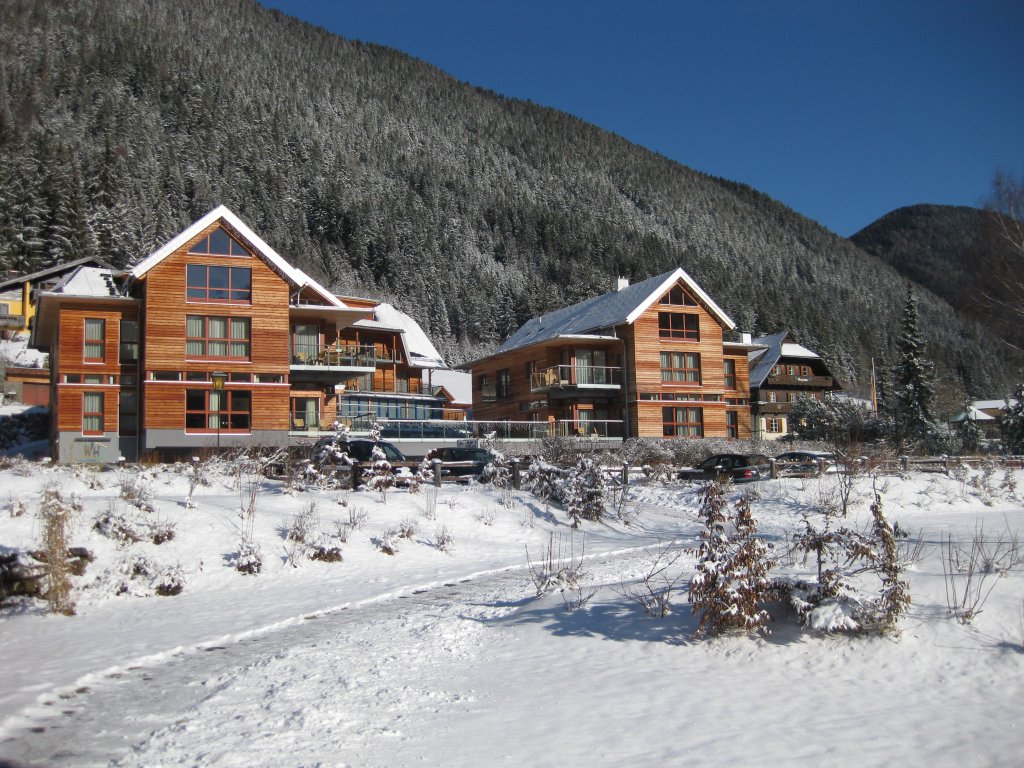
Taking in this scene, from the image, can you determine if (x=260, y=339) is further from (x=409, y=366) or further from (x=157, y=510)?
(x=157, y=510)

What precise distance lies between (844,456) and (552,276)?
120 m

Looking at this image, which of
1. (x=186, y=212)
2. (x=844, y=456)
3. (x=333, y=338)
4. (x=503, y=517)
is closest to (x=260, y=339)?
(x=333, y=338)

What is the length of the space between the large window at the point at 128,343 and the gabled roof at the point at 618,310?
2181cm

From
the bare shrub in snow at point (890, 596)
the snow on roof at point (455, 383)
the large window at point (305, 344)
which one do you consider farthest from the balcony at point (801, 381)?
the bare shrub in snow at point (890, 596)

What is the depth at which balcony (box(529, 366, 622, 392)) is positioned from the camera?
47531 millimetres

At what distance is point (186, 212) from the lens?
116 metres

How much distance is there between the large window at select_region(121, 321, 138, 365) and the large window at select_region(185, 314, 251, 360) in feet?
9.65

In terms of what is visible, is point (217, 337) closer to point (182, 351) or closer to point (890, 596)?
point (182, 351)

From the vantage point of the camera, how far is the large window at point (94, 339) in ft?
122

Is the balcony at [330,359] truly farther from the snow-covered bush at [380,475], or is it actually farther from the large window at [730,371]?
the large window at [730,371]

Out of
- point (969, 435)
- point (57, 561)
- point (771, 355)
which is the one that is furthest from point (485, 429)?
point (771, 355)

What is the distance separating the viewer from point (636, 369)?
47.9m

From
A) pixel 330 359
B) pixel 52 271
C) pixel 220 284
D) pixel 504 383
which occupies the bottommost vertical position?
pixel 504 383

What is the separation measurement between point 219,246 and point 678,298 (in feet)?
86.4
